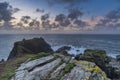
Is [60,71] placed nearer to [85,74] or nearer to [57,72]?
[57,72]

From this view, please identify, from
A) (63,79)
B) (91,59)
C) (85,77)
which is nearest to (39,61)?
(63,79)

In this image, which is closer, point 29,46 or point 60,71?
point 60,71

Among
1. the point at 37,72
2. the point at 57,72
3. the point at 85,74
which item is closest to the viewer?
the point at 85,74

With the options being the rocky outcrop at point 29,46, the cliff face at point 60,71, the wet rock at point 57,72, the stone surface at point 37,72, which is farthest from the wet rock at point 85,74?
the rocky outcrop at point 29,46

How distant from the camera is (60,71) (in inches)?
1001

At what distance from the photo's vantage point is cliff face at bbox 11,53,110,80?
23.5 m

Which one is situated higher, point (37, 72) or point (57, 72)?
point (57, 72)

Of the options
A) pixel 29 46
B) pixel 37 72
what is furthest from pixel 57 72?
pixel 29 46

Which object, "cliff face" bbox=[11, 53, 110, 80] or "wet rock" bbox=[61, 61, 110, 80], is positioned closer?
"wet rock" bbox=[61, 61, 110, 80]

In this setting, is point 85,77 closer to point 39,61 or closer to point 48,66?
point 48,66

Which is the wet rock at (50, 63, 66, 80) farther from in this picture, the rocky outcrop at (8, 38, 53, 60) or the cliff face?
the rocky outcrop at (8, 38, 53, 60)

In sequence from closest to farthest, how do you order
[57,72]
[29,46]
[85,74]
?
[85,74] < [57,72] < [29,46]

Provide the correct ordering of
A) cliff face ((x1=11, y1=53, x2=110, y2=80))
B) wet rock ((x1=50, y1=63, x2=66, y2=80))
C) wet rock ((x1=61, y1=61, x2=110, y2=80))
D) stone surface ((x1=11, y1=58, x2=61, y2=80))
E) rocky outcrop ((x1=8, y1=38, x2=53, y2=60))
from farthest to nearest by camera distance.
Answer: rocky outcrop ((x1=8, y1=38, x2=53, y2=60)) → stone surface ((x1=11, y1=58, x2=61, y2=80)) → wet rock ((x1=50, y1=63, x2=66, y2=80)) → cliff face ((x1=11, y1=53, x2=110, y2=80)) → wet rock ((x1=61, y1=61, x2=110, y2=80))

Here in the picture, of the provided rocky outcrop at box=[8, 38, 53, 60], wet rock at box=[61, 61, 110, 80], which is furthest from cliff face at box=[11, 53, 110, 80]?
rocky outcrop at box=[8, 38, 53, 60]
